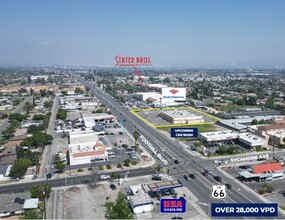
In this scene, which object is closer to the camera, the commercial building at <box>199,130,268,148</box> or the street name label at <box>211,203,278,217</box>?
the street name label at <box>211,203,278,217</box>

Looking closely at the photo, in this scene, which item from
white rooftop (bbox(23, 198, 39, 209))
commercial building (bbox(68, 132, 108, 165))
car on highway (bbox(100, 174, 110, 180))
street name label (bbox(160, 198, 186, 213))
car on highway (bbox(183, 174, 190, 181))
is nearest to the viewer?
street name label (bbox(160, 198, 186, 213))

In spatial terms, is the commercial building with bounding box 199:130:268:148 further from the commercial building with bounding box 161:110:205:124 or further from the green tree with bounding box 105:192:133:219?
the green tree with bounding box 105:192:133:219

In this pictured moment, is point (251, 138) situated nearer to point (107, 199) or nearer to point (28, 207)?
point (107, 199)

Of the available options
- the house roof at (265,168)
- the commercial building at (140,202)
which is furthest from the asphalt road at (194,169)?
the commercial building at (140,202)

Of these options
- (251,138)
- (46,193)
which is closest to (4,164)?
(46,193)

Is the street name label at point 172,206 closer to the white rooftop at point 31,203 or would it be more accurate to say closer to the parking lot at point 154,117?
the white rooftop at point 31,203

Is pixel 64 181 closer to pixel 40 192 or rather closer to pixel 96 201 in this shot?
pixel 40 192

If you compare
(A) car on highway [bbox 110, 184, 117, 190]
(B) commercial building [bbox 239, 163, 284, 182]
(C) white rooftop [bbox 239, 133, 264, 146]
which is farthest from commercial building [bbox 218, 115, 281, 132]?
(A) car on highway [bbox 110, 184, 117, 190]
